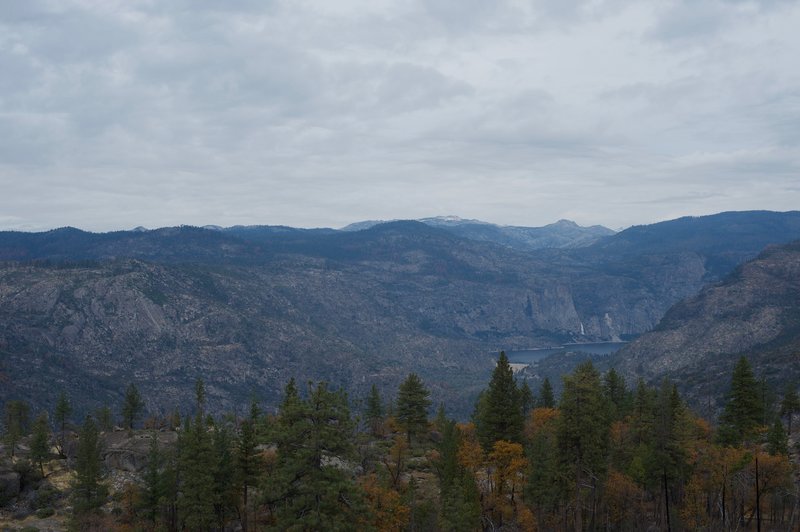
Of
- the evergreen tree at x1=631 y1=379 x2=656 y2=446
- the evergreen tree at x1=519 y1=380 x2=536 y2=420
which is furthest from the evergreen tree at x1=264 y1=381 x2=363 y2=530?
the evergreen tree at x1=519 y1=380 x2=536 y2=420

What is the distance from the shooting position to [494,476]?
63.2m

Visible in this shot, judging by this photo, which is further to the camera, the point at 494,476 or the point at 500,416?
the point at 500,416

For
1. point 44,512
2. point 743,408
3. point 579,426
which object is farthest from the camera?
point 743,408

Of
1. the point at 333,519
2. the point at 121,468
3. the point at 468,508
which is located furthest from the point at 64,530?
the point at 333,519

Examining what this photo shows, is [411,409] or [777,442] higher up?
[777,442]

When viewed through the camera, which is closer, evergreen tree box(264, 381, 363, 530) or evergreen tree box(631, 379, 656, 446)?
evergreen tree box(264, 381, 363, 530)

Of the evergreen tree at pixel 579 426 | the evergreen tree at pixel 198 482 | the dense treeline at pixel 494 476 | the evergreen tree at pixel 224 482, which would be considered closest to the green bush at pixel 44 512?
the dense treeline at pixel 494 476

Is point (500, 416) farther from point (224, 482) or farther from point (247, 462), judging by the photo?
point (224, 482)

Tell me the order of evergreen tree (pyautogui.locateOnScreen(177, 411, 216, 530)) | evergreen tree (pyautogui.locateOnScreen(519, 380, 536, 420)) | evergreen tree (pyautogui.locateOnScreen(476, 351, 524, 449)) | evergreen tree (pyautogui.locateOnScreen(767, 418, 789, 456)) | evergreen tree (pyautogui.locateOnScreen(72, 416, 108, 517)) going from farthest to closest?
evergreen tree (pyautogui.locateOnScreen(519, 380, 536, 420))
evergreen tree (pyautogui.locateOnScreen(476, 351, 524, 449))
evergreen tree (pyautogui.locateOnScreen(72, 416, 108, 517))
evergreen tree (pyautogui.locateOnScreen(767, 418, 789, 456))
evergreen tree (pyautogui.locateOnScreen(177, 411, 216, 530))

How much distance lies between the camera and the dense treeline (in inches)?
1309

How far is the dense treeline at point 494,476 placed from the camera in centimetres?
3325

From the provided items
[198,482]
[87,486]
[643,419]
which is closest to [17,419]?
[87,486]

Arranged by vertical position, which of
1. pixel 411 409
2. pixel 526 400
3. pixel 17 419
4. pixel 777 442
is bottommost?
pixel 17 419

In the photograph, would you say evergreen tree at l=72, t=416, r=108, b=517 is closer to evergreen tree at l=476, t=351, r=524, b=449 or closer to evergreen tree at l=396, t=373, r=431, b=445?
evergreen tree at l=396, t=373, r=431, b=445
